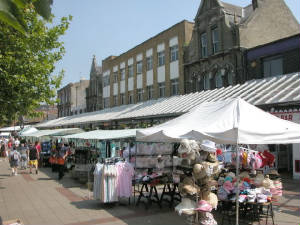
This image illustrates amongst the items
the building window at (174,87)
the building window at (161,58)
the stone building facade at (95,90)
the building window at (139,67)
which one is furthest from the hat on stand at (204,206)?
the stone building facade at (95,90)

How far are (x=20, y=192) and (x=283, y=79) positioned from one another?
1316 centimetres

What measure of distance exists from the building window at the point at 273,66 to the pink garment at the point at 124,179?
12.0 metres

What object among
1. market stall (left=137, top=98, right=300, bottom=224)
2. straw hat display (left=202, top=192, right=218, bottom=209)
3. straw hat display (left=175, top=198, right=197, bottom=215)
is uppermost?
market stall (left=137, top=98, right=300, bottom=224)

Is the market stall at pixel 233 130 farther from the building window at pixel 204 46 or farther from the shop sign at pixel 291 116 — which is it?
the building window at pixel 204 46

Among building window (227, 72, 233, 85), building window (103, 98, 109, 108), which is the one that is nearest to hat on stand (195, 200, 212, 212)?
building window (227, 72, 233, 85)

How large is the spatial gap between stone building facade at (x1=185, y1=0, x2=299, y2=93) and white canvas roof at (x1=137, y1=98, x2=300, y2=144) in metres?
12.0

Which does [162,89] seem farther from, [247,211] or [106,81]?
[247,211]

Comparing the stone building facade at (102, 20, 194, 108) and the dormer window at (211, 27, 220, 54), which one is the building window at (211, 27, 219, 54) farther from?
the stone building facade at (102, 20, 194, 108)

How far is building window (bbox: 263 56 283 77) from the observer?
55.3 feet

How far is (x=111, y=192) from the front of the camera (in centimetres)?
857

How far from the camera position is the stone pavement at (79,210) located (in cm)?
729

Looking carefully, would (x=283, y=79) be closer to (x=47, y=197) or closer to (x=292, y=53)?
(x=292, y=53)

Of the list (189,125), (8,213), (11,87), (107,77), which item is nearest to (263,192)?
(189,125)

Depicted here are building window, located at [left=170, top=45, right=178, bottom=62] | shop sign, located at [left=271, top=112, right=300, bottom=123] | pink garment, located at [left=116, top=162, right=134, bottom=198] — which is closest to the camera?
pink garment, located at [left=116, top=162, right=134, bottom=198]
